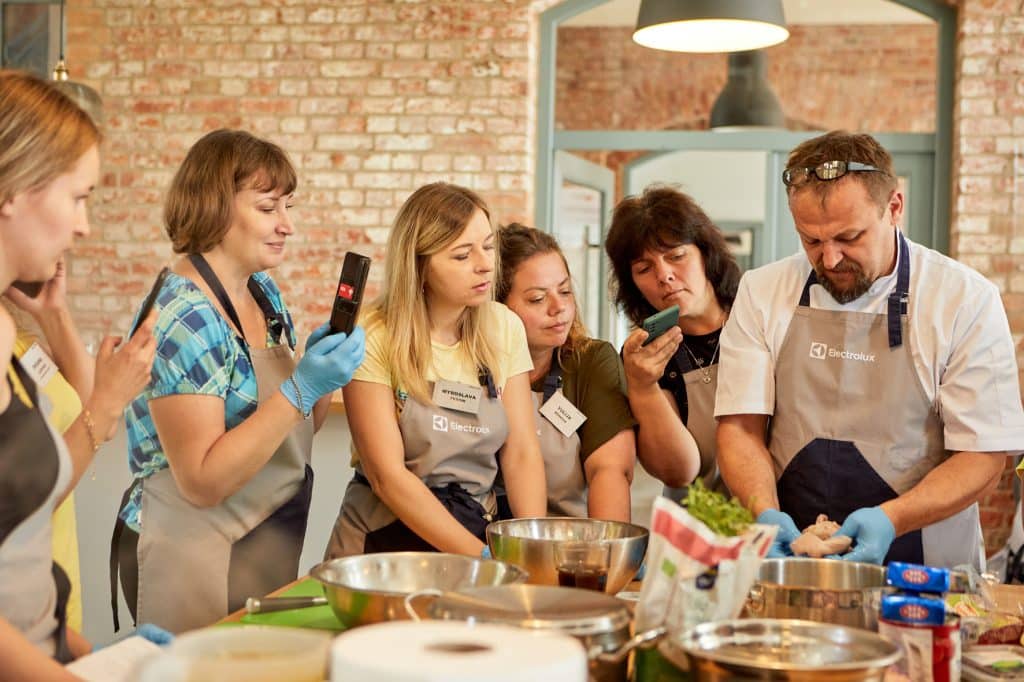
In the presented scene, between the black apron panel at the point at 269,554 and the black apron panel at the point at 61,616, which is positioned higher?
the black apron panel at the point at 61,616

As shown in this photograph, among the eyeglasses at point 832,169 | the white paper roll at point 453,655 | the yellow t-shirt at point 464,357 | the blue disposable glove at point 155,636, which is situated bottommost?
the blue disposable glove at point 155,636

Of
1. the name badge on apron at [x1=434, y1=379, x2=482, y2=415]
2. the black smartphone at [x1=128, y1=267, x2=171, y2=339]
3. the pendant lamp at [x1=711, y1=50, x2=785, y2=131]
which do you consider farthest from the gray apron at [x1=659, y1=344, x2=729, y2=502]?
the pendant lamp at [x1=711, y1=50, x2=785, y2=131]

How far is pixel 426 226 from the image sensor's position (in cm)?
248

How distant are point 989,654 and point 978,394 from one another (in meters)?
0.77

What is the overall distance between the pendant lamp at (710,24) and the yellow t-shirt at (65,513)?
Answer: 204cm

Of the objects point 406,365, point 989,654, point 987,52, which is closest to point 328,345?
point 406,365

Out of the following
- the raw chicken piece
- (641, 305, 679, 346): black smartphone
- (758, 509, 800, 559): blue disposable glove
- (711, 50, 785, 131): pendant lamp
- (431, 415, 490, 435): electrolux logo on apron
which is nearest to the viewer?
the raw chicken piece

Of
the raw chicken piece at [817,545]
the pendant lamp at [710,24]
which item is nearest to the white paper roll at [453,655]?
the raw chicken piece at [817,545]

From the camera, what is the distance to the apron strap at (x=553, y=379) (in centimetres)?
266

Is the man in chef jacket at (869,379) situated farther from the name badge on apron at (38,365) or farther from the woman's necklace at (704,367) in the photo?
the name badge on apron at (38,365)

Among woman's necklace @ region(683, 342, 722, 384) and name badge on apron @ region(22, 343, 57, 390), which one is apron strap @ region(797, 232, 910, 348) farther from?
name badge on apron @ region(22, 343, 57, 390)

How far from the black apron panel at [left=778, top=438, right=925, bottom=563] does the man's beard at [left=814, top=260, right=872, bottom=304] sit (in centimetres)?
30

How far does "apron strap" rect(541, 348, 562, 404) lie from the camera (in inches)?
105

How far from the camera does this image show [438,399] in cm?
236
